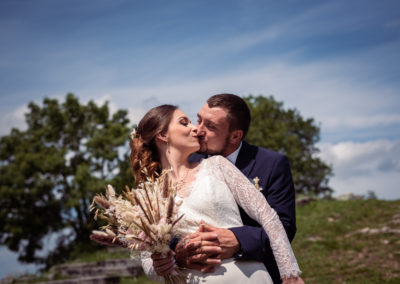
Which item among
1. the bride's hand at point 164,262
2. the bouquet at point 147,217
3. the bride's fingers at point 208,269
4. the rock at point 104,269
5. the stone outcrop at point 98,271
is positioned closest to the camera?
the bouquet at point 147,217

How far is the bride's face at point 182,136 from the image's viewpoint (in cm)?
382

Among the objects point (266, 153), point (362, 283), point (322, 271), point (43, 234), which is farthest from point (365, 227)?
point (43, 234)

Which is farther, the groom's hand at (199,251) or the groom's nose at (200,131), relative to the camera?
the groom's nose at (200,131)

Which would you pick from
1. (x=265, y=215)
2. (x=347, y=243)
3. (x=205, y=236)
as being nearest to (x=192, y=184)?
A: (x=205, y=236)

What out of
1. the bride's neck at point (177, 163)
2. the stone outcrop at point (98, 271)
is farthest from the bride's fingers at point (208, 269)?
the stone outcrop at point (98, 271)

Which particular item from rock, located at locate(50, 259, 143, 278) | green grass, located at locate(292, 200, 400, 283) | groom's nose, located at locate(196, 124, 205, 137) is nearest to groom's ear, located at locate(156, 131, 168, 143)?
groom's nose, located at locate(196, 124, 205, 137)

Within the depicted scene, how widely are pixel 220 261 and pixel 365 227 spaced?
1228 centimetres

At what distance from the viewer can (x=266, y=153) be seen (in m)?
4.07

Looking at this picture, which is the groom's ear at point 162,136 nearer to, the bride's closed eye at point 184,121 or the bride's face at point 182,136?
the bride's face at point 182,136

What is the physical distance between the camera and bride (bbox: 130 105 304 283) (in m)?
3.30

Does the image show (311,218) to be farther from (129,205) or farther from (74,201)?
(129,205)

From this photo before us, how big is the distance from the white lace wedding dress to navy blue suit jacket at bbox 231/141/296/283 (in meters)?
0.11

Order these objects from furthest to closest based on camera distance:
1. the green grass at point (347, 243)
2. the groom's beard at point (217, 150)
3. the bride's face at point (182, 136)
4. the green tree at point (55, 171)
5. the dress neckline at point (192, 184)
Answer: the green tree at point (55, 171), the green grass at point (347, 243), the groom's beard at point (217, 150), the bride's face at point (182, 136), the dress neckline at point (192, 184)

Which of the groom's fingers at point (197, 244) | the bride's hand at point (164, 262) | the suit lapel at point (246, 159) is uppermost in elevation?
the suit lapel at point (246, 159)
